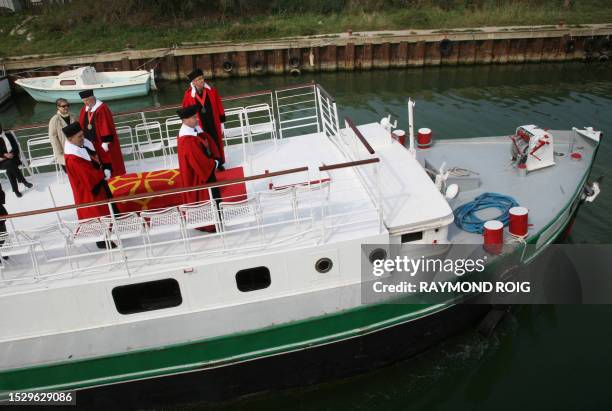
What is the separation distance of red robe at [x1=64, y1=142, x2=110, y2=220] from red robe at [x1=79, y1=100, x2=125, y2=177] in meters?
1.32

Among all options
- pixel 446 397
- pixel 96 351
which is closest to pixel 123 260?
pixel 96 351

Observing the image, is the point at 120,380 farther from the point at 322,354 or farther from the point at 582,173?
the point at 582,173

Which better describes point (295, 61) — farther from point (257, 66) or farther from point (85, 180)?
point (85, 180)

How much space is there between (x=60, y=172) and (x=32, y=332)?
11.2ft

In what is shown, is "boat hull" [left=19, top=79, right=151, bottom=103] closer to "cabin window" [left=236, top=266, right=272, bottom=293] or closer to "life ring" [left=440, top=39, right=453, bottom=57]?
"life ring" [left=440, top=39, right=453, bottom=57]

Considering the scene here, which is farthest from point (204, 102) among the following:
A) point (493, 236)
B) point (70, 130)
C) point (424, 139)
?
point (493, 236)

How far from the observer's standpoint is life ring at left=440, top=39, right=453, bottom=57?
936 inches

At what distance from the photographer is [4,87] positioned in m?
24.9

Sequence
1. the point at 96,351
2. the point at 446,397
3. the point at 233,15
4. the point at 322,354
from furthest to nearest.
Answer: the point at 233,15, the point at 446,397, the point at 322,354, the point at 96,351

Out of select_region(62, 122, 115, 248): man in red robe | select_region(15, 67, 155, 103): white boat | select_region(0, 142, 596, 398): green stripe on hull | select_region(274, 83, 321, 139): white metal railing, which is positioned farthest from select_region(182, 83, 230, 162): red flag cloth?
select_region(15, 67, 155, 103): white boat

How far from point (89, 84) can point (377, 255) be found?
20.5 m

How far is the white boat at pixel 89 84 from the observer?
23703mm

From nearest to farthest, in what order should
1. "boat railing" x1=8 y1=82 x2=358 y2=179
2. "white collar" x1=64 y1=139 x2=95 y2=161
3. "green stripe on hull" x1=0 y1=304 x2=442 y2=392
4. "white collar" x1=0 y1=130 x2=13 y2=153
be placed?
"green stripe on hull" x1=0 y1=304 x2=442 y2=392, "white collar" x1=64 y1=139 x2=95 y2=161, "white collar" x1=0 y1=130 x2=13 y2=153, "boat railing" x1=8 y1=82 x2=358 y2=179

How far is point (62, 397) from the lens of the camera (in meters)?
7.14
